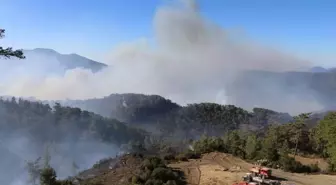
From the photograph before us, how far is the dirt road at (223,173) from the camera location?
143ft

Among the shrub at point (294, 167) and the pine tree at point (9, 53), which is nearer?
the pine tree at point (9, 53)

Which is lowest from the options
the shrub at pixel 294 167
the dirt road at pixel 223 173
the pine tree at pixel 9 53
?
the dirt road at pixel 223 173

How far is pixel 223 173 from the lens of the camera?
46.2 m

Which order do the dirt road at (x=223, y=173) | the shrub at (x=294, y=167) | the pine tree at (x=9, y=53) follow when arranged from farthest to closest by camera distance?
the shrub at (x=294, y=167) < the dirt road at (x=223, y=173) < the pine tree at (x=9, y=53)

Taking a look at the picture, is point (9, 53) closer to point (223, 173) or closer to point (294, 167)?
point (223, 173)

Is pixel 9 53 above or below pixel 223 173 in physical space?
above

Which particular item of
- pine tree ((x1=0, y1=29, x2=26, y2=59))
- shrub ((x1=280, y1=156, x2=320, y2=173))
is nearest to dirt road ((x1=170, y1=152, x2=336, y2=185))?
shrub ((x1=280, y1=156, x2=320, y2=173))

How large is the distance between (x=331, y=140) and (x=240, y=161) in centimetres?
1284

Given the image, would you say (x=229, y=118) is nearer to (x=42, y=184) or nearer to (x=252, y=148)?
(x=252, y=148)

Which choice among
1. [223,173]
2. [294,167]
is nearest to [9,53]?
[223,173]

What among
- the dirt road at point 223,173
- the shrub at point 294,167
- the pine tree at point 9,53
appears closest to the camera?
the pine tree at point 9,53

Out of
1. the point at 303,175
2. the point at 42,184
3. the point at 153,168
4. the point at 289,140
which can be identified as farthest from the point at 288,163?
the point at 289,140

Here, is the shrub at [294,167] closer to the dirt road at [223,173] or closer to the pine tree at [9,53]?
the dirt road at [223,173]

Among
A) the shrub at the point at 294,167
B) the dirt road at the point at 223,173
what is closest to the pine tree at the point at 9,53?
the dirt road at the point at 223,173
